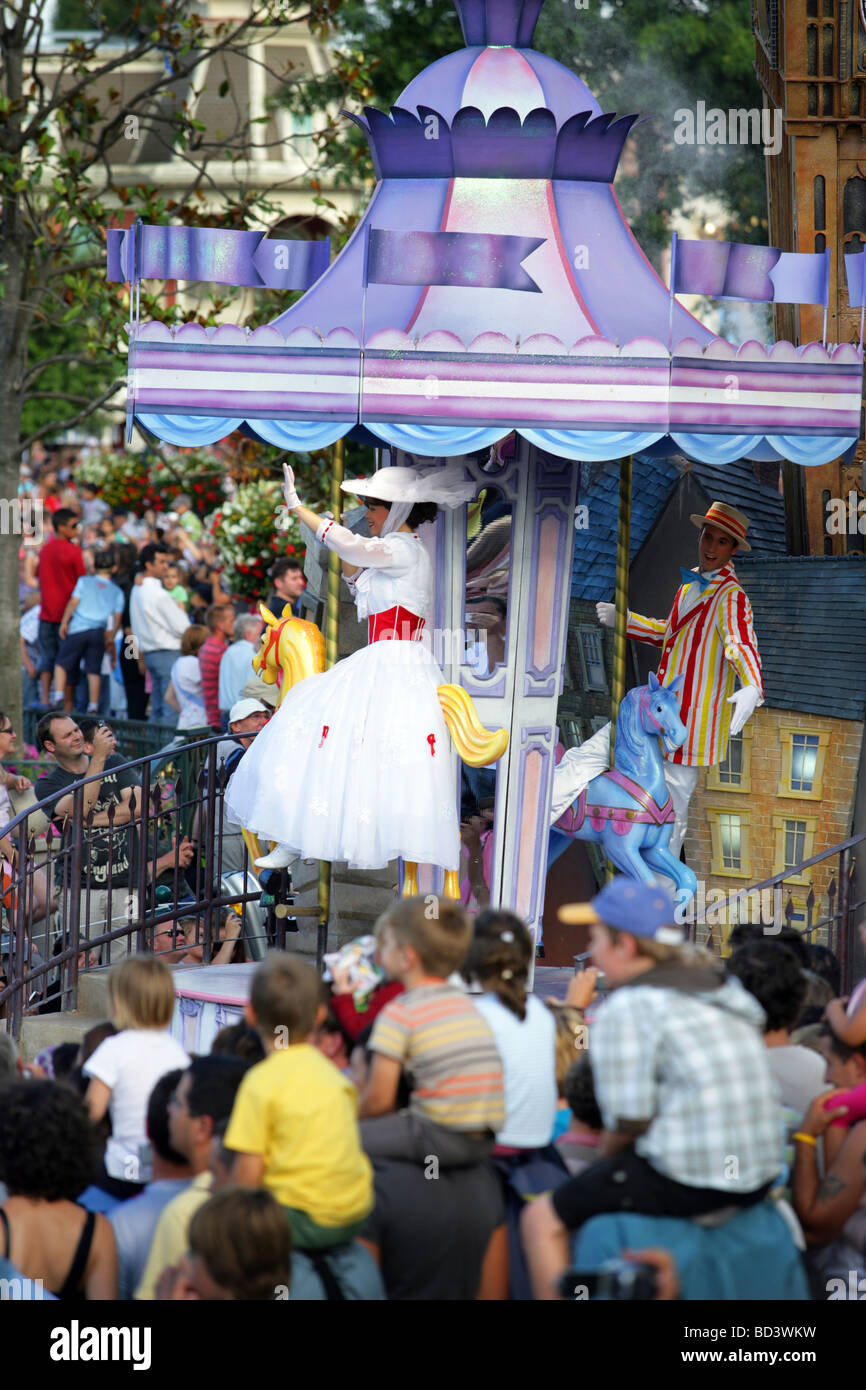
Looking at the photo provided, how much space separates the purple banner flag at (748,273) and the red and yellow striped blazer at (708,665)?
54.4 inches

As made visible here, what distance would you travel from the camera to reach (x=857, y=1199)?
4984 mm

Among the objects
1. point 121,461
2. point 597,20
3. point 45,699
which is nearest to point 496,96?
point 45,699

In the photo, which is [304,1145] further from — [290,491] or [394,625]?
[290,491]

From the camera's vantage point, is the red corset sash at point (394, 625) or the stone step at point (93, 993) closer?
the red corset sash at point (394, 625)

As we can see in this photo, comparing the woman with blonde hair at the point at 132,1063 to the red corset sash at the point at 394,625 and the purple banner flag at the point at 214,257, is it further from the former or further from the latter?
the purple banner flag at the point at 214,257

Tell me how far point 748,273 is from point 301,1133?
4.17 metres

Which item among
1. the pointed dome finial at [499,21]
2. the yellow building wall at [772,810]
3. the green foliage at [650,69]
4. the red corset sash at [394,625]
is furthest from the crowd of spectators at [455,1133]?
the green foliage at [650,69]

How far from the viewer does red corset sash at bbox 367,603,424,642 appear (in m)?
7.53

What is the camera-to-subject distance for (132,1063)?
527 centimetres

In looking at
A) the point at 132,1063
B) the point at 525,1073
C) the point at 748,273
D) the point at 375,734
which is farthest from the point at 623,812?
the point at 132,1063

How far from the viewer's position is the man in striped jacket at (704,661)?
26.6 feet

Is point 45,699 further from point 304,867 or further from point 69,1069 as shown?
point 69,1069

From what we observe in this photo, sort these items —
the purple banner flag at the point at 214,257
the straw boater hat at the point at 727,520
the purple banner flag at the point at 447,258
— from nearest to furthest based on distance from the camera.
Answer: the purple banner flag at the point at 447,258
the purple banner flag at the point at 214,257
the straw boater hat at the point at 727,520
